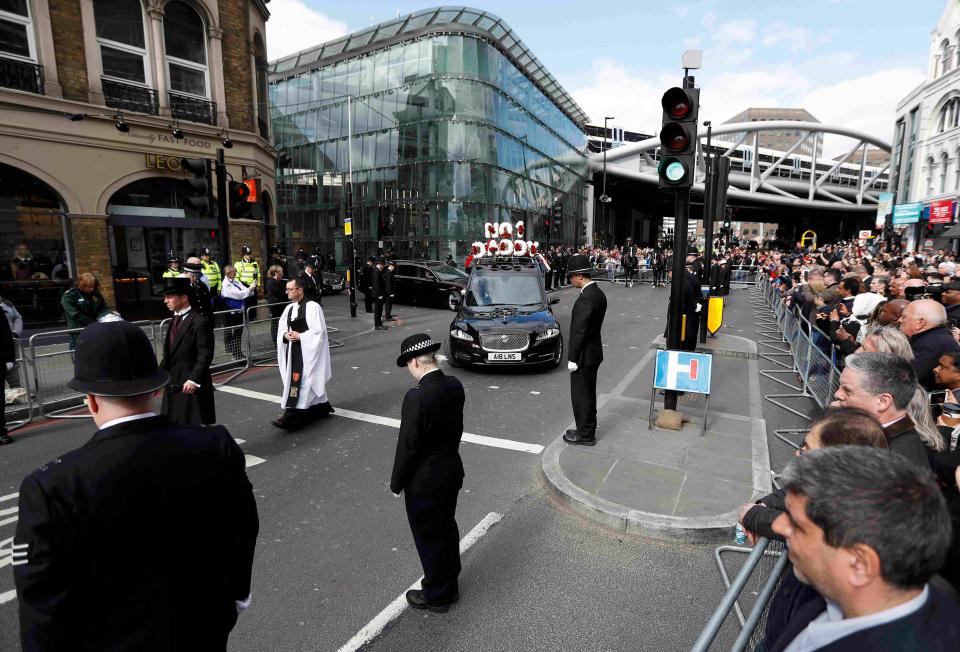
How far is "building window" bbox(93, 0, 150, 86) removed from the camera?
1357 cm

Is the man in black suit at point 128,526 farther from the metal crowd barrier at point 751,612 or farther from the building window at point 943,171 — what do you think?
the building window at point 943,171

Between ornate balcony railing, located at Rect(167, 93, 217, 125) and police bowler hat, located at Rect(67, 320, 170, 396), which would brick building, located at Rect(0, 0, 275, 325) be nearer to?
ornate balcony railing, located at Rect(167, 93, 217, 125)

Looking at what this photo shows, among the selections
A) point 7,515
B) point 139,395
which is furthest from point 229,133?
point 139,395

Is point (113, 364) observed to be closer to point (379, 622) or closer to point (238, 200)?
point (379, 622)

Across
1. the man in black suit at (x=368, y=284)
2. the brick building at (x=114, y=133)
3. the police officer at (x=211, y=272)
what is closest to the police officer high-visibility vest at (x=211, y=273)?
the police officer at (x=211, y=272)

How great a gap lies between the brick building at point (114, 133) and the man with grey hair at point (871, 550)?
11.4m

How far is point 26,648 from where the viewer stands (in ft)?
4.96

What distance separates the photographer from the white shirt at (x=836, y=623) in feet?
3.65

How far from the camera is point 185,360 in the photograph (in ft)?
16.7

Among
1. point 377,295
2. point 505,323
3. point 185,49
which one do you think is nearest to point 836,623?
point 505,323

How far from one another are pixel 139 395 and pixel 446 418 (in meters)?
1.70

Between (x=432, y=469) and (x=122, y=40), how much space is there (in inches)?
666

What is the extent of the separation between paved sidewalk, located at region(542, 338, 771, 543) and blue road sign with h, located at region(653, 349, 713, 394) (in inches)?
21.4

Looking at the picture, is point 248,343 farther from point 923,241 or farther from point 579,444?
point 923,241
